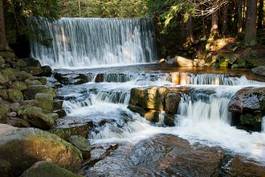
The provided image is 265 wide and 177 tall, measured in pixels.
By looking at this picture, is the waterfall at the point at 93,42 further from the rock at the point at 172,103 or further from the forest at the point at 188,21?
the rock at the point at 172,103

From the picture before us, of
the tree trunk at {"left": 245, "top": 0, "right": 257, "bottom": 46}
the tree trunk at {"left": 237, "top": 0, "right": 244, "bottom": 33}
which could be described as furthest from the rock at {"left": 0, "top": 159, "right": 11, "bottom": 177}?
the tree trunk at {"left": 237, "top": 0, "right": 244, "bottom": 33}

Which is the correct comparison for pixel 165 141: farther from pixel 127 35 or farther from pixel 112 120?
pixel 127 35

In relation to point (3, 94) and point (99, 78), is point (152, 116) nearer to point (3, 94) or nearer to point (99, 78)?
point (99, 78)

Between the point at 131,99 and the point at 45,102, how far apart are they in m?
2.71

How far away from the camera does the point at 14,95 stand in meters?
9.88

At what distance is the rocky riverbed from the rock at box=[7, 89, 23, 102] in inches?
1.1

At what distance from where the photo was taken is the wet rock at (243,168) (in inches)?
260

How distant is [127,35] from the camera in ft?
68.8

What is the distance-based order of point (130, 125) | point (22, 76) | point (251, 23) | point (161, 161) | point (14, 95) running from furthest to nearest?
point (251, 23)
point (22, 76)
point (14, 95)
point (130, 125)
point (161, 161)

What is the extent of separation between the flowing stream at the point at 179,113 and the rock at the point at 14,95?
1399 mm

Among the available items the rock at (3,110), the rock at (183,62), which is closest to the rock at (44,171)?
the rock at (3,110)

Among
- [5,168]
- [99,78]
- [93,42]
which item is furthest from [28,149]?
[93,42]

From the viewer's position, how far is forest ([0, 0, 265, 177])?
6641 millimetres

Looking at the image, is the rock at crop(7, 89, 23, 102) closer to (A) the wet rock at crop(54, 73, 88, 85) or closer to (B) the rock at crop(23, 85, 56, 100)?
(B) the rock at crop(23, 85, 56, 100)
